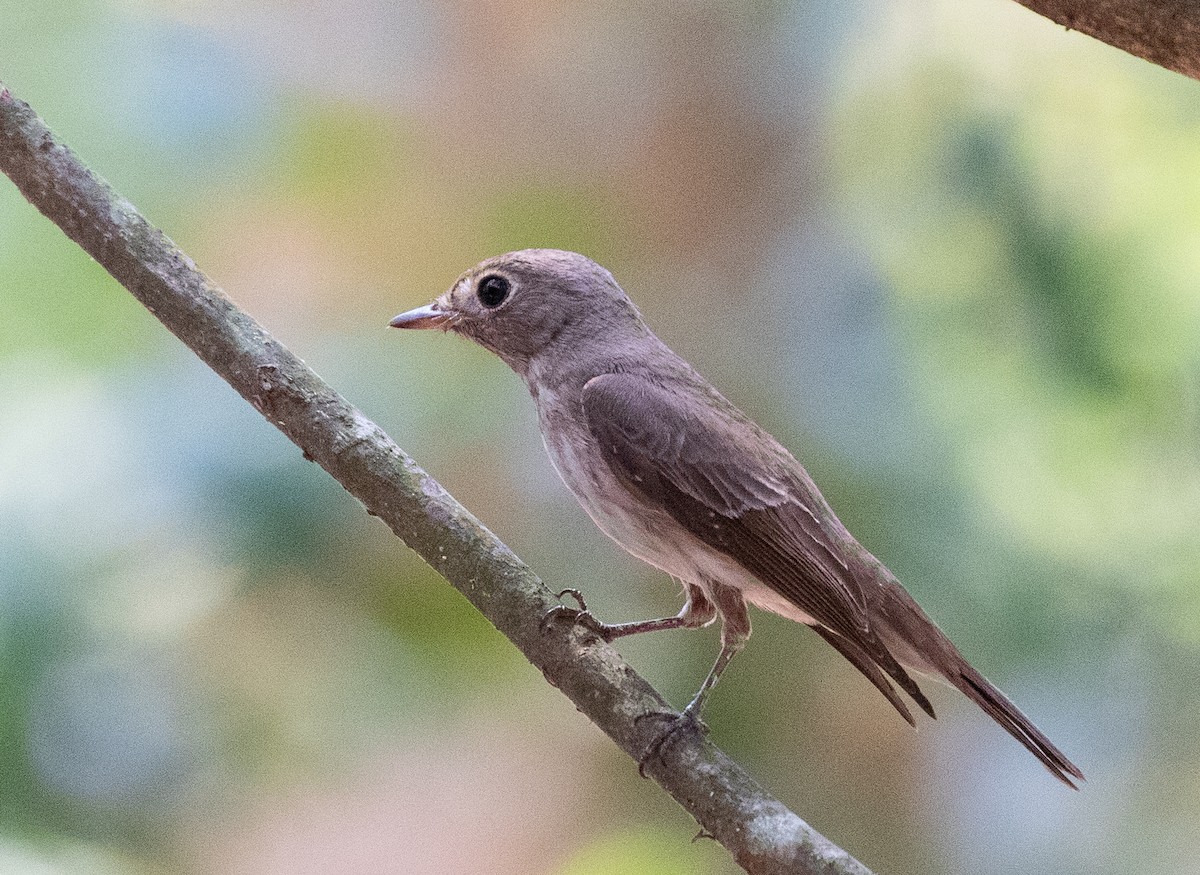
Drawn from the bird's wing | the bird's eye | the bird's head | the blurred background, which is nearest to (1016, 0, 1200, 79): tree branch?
the bird's wing

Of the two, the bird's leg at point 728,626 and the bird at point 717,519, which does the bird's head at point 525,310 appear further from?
the bird's leg at point 728,626

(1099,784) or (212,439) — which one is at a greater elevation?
(1099,784)

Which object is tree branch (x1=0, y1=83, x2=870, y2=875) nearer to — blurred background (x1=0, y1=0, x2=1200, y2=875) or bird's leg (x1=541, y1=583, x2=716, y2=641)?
bird's leg (x1=541, y1=583, x2=716, y2=641)

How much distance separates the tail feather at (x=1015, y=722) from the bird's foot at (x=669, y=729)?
22.4 inches

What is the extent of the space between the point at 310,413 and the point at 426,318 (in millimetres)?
501

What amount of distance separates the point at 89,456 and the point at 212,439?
0.29m

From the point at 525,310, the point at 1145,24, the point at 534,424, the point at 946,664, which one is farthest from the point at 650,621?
the point at 1145,24

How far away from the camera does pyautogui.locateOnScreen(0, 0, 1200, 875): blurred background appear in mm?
3010

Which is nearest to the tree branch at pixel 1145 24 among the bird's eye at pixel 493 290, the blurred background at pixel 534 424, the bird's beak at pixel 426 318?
the bird's eye at pixel 493 290

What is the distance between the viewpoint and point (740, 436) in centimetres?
234

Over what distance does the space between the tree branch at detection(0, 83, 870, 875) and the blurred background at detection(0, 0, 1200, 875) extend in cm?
99

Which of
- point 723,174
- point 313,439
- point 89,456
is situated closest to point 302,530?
point 89,456

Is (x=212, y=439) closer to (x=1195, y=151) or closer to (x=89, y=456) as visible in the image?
(x=89, y=456)

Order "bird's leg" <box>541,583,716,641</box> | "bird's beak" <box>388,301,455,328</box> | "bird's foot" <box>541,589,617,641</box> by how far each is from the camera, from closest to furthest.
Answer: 1. "bird's foot" <box>541,589,617,641</box>
2. "bird's leg" <box>541,583,716,641</box>
3. "bird's beak" <box>388,301,455,328</box>
